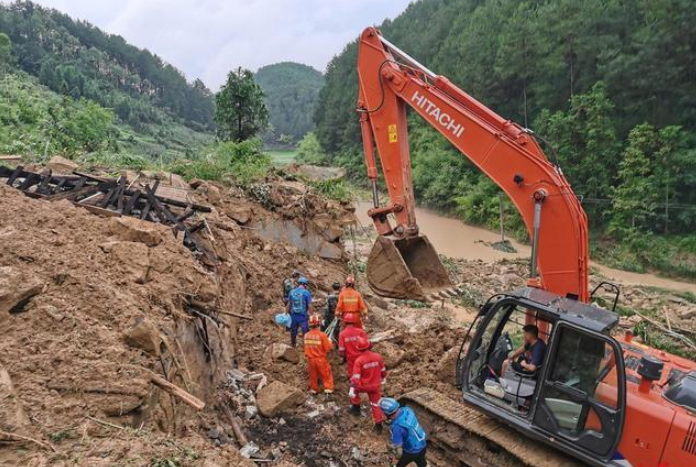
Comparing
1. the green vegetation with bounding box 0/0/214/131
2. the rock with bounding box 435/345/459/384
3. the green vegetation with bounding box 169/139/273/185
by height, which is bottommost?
the rock with bounding box 435/345/459/384

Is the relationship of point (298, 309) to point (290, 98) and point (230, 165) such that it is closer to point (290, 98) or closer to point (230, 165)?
point (230, 165)

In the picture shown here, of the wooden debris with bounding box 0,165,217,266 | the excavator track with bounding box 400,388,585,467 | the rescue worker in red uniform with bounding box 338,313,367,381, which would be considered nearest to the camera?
the excavator track with bounding box 400,388,585,467

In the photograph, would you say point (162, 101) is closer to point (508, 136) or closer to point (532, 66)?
point (532, 66)

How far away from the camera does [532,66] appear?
30.9 m

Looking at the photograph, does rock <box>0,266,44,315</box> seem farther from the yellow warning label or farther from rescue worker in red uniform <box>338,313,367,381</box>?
the yellow warning label

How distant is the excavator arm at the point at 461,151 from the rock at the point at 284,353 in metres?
1.68

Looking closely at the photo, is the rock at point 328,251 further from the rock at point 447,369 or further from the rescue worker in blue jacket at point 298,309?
the rock at point 447,369

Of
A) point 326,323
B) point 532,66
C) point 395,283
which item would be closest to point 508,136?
point 395,283

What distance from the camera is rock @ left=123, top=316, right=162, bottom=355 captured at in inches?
161

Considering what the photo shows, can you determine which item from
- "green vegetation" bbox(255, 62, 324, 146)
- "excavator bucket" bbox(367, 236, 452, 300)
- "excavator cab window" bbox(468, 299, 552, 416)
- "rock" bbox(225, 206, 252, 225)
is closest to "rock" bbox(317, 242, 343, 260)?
"rock" bbox(225, 206, 252, 225)

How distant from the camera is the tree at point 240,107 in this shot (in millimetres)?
21656

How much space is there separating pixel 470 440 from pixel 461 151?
3776 millimetres

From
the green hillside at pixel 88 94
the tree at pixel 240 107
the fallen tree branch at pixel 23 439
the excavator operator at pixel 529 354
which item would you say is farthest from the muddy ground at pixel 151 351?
the tree at pixel 240 107

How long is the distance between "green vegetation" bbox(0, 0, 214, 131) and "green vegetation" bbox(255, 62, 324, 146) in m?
16.2
